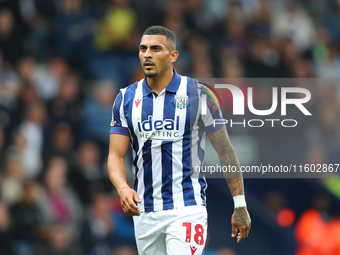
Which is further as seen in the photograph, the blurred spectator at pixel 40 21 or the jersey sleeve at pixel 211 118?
the blurred spectator at pixel 40 21

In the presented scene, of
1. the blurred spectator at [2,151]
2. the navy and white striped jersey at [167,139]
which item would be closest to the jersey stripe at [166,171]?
the navy and white striped jersey at [167,139]

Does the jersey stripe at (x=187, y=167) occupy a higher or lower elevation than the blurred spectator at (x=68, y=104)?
lower

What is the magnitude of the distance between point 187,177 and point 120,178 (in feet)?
1.93

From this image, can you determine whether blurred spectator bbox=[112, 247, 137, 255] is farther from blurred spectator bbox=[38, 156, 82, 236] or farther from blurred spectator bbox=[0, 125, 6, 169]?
blurred spectator bbox=[0, 125, 6, 169]

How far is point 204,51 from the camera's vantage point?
10.0 m

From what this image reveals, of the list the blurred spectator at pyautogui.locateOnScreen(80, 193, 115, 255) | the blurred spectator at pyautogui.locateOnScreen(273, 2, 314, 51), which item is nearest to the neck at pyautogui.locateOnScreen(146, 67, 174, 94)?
the blurred spectator at pyautogui.locateOnScreen(80, 193, 115, 255)

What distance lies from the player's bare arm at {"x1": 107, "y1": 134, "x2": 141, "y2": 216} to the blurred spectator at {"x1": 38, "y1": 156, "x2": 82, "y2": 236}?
3521 millimetres

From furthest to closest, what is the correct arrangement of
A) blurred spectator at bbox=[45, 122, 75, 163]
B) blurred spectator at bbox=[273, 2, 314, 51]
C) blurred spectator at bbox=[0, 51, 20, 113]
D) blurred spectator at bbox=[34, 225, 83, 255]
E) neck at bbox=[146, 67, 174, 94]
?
blurred spectator at bbox=[273, 2, 314, 51]
blurred spectator at bbox=[0, 51, 20, 113]
blurred spectator at bbox=[45, 122, 75, 163]
blurred spectator at bbox=[34, 225, 83, 255]
neck at bbox=[146, 67, 174, 94]

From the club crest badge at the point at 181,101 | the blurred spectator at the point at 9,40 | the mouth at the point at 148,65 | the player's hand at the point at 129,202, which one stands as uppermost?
the blurred spectator at the point at 9,40

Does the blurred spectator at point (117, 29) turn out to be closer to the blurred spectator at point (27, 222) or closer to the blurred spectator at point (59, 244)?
the blurred spectator at point (27, 222)

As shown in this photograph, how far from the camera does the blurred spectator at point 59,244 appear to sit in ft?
24.5

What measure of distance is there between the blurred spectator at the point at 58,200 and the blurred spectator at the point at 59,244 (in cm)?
9

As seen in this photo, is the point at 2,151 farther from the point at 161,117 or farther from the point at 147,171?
the point at 161,117

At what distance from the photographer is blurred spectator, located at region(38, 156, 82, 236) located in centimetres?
772
